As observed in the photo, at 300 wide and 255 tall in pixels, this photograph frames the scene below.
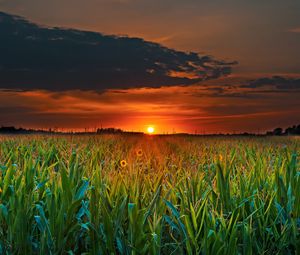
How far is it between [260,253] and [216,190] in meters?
0.95

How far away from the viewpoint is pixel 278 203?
4.77 meters

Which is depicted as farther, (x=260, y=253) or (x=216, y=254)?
(x=260, y=253)

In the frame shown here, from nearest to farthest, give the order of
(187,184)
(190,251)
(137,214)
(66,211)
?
(190,251) → (137,214) → (66,211) → (187,184)

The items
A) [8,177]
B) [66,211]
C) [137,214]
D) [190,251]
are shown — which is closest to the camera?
[190,251]

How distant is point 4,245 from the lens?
425cm

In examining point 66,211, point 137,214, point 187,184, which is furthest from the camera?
point 187,184

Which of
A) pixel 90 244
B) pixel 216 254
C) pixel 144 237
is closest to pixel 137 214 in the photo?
pixel 144 237

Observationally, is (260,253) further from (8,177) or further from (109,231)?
(8,177)

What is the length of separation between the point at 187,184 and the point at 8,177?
2113 millimetres

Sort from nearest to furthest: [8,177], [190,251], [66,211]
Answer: [190,251]
[66,211]
[8,177]

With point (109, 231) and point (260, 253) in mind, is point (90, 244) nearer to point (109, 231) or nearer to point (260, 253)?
point (109, 231)

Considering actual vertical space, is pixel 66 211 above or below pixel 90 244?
above

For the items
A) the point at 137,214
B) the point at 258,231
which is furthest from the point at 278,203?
the point at 137,214

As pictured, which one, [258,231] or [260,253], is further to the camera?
[258,231]
